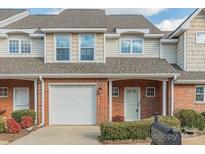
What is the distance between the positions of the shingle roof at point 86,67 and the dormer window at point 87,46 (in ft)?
1.65

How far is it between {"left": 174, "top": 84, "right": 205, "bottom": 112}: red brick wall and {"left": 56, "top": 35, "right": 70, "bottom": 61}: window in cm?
688

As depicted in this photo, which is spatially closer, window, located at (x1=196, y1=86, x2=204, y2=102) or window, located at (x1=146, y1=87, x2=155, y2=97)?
window, located at (x1=196, y1=86, x2=204, y2=102)

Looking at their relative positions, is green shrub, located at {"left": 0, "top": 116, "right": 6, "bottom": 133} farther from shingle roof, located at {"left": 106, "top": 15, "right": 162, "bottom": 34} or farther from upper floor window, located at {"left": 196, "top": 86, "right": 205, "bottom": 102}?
upper floor window, located at {"left": 196, "top": 86, "right": 205, "bottom": 102}

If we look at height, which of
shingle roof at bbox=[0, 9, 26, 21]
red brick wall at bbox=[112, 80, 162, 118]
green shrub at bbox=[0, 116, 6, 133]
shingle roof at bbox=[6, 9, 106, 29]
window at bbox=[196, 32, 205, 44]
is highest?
shingle roof at bbox=[0, 9, 26, 21]

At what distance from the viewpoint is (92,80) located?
57.3 feet

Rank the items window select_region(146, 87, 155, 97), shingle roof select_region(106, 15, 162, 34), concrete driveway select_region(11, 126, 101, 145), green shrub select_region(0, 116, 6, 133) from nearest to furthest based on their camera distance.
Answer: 1. concrete driveway select_region(11, 126, 101, 145)
2. green shrub select_region(0, 116, 6, 133)
3. window select_region(146, 87, 155, 97)
4. shingle roof select_region(106, 15, 162, 34)

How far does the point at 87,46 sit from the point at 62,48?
59.5 inches

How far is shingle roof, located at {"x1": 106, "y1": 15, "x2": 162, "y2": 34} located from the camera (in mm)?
21417


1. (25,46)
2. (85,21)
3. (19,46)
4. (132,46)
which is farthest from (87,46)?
(19,46)

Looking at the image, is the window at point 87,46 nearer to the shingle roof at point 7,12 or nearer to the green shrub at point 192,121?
the green shrub at point 192,121

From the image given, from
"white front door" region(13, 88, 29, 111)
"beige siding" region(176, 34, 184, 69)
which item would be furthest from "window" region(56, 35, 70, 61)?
"beige siding" region(176, 34, 184, 69)

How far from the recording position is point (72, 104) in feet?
58.6

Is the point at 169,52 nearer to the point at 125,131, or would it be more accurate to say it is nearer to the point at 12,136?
the point at 125,131
